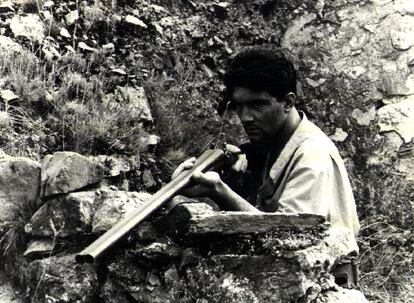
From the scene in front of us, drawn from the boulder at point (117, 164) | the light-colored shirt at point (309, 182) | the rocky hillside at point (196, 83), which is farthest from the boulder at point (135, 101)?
the light-colored shirt at point (309, 182)

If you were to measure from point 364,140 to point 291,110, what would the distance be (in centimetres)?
286

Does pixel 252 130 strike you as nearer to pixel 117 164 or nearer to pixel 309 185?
pixel 309 185

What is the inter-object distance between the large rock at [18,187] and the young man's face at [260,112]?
46.2 inches

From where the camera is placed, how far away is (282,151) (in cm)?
343

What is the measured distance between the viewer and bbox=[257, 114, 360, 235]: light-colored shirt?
3.17 meters

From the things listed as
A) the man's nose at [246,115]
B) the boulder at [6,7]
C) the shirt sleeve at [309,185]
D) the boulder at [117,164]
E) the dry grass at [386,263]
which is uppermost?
the man's nose at [246,115]

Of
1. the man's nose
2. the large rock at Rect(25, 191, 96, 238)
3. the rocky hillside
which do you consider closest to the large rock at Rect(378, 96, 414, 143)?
the rocky hillside

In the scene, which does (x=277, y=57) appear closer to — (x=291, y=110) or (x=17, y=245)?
(x=291, y=110)

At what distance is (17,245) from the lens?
366 cm

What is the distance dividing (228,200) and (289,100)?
0.70 metres

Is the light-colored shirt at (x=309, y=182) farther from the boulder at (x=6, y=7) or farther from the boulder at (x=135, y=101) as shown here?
the boulder at (x=6, y=7)

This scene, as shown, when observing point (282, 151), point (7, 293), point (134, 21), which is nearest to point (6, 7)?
point (134, 21)

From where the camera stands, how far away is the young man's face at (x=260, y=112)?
11.3 feet

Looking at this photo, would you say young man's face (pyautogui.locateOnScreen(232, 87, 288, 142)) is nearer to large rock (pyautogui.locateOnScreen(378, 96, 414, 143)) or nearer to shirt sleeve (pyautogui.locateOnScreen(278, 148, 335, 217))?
shirt sleeve (pyautogui.locateOnScreen(278, 148, 335, 217))
